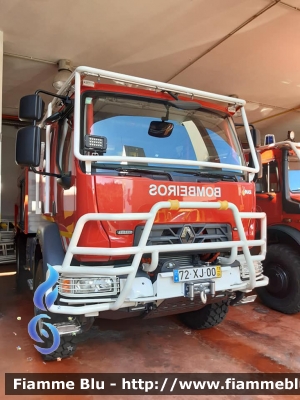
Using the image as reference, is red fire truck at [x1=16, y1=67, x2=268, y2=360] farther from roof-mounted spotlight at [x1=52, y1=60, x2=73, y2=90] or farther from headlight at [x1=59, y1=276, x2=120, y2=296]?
roof-mounted spotlight at [x1=52, y1=60, x2=73, y2=90]

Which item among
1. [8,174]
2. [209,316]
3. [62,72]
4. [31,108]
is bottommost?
→ [209,316]

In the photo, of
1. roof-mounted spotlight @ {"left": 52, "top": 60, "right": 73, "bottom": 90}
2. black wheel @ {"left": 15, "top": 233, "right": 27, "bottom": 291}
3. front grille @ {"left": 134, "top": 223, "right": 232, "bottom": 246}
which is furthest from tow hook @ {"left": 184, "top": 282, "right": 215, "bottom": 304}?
roof-mounted spotlight @ {"left": 52, "top": 60, "right": 73, "bottom": 90}

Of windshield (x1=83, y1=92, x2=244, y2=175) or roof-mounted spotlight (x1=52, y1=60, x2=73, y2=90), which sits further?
roof-mounted spotlight (x1=52, y1=60, x2=73, y2=90)

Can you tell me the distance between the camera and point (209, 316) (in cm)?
336

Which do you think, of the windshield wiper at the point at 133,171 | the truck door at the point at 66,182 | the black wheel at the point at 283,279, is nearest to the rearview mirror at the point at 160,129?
the windshield wiper at the point at 133,171

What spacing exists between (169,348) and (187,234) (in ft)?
4.35

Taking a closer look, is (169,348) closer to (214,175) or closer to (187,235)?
(187,235)

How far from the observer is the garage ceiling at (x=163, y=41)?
3.50 meters

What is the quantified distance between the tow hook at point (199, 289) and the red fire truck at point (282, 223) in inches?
80.9

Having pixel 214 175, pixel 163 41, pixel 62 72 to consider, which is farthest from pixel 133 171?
pixel 62 72

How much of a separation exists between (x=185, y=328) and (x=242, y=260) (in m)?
1.38

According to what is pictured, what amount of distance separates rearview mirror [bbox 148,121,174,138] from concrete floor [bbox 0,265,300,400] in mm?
1993

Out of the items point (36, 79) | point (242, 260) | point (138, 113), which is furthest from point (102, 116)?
point (36, 79)

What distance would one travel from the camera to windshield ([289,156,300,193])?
13.7ft
